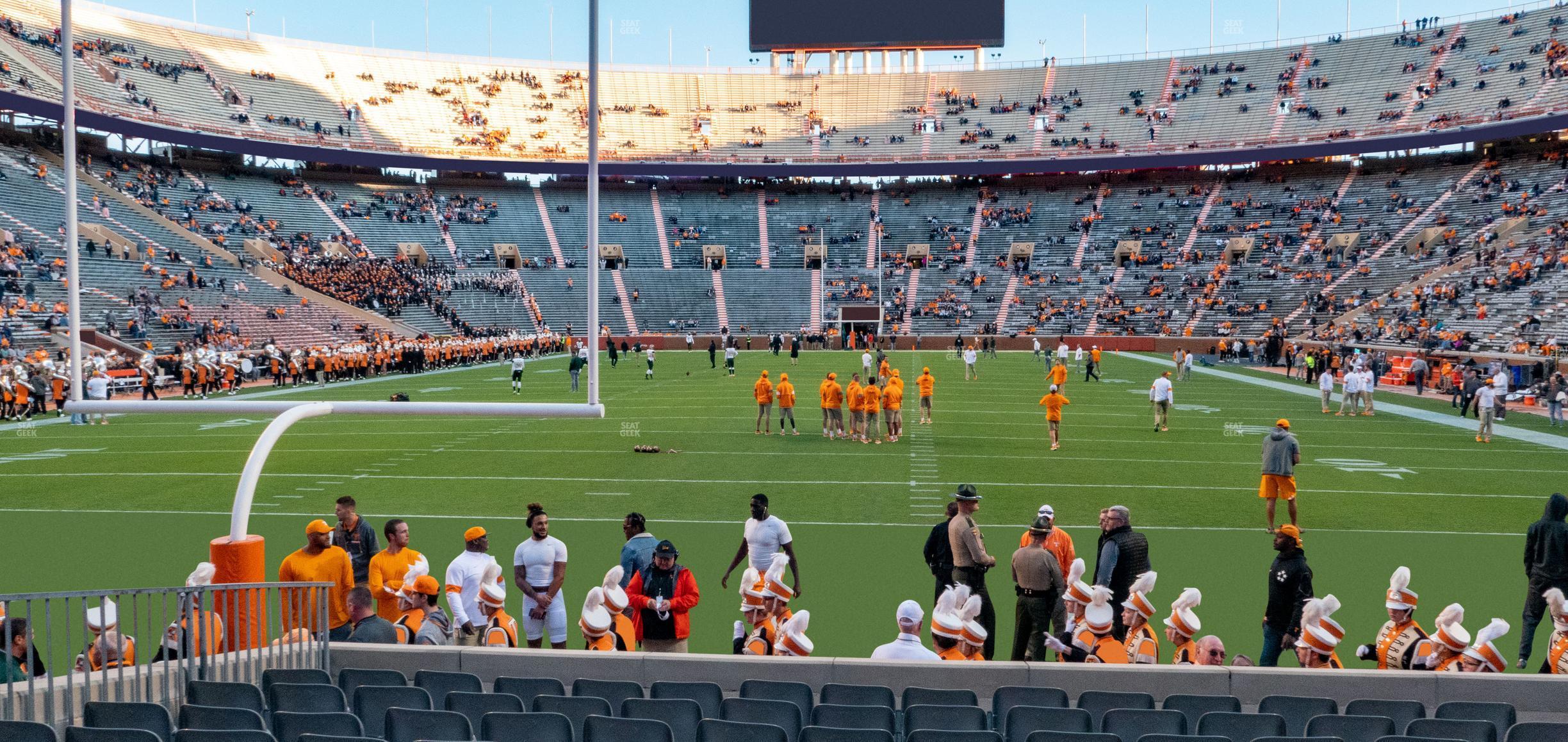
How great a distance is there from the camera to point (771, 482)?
1596cm

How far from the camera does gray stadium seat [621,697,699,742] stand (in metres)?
4.84

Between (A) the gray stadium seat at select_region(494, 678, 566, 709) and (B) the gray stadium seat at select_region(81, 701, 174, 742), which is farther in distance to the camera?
(A) the gray stadium seat at select_region(494, 678, 566, 709)

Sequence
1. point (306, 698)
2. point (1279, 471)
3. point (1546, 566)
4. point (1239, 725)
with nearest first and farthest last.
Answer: point (1239, 725), point (306, 698), point (1546, 566), point (1279, 471)

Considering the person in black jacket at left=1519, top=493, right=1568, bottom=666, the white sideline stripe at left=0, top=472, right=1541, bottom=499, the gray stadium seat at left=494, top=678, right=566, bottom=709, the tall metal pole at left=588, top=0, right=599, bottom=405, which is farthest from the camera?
the white sideline stripe at left=0, top=472, right=1541, bottom=499

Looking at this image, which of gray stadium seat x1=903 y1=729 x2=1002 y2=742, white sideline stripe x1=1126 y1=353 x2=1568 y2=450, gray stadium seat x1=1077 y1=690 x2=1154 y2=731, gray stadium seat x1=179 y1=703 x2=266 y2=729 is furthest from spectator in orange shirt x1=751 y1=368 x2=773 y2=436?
gray stadium seat x1=903 y1=729 x2=1002 y2=742

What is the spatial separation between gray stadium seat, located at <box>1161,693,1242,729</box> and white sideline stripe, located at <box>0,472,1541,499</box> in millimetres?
10297

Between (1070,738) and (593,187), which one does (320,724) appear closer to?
(1070,738)

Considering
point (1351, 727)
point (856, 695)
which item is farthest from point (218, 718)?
point (1351, 727)

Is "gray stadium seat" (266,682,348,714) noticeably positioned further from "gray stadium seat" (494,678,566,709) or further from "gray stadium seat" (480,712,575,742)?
"gray stadium seat" (480,712,575,742)

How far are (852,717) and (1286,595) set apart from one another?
402cm

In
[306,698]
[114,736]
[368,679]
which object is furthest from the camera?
[368,679]

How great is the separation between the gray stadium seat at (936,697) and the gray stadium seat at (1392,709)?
71.1 inches

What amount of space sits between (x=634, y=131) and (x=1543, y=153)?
5247 centimetres

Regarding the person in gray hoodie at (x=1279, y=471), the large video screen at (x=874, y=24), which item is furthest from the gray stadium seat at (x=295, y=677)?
the large video screen at (x=874, y=24)
